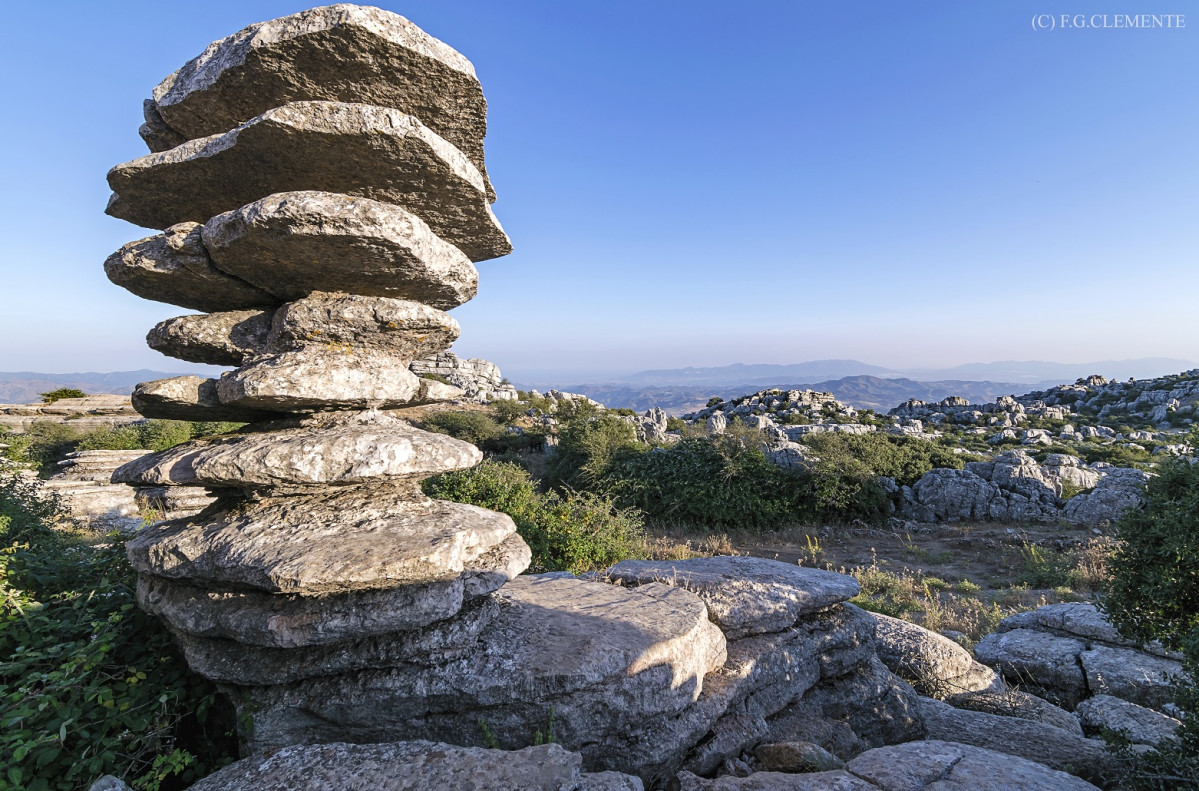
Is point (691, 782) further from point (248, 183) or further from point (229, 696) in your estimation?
point (248, 183)

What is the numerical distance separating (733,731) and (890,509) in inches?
569

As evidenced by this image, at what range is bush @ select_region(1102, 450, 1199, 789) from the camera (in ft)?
11.2

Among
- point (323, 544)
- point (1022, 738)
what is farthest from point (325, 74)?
point (1022, 738)

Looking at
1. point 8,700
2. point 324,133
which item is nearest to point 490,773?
point 8,700

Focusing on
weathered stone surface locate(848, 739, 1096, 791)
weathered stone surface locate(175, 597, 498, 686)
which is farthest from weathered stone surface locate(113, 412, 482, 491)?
weathered stone surface locate(848, 739, 1096, 791)

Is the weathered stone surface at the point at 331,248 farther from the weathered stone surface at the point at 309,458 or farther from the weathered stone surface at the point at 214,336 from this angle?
the weathered stone surface at the point at 309,458

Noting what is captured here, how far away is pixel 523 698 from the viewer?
12.5ft

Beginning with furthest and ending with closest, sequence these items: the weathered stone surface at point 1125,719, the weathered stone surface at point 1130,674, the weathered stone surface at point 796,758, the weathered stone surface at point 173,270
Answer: the weathered stone surface at point 1130,674 < the weathered stone surface at point 1125,719 < the weathered stone surface at point 173,270 < the weathered stone surface at point 796,758

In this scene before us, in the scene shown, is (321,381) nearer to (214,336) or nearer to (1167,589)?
(214,336)

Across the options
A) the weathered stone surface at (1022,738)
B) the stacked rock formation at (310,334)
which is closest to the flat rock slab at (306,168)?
the stacked rock formation at (310,334)

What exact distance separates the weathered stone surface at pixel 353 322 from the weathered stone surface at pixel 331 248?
0.61 feet

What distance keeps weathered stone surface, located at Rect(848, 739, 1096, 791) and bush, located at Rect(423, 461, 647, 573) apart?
576cm

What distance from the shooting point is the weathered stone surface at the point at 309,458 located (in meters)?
3.70

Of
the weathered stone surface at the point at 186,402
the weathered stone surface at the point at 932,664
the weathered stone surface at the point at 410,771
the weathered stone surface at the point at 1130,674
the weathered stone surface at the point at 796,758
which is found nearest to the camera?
the weathered stone surface at the point at 410,771
